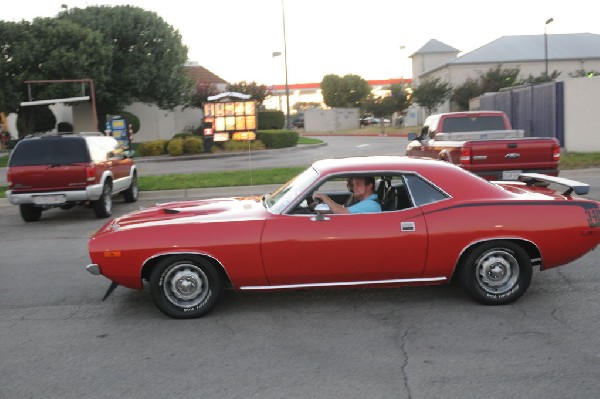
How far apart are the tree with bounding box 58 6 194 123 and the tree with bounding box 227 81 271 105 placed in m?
9.01

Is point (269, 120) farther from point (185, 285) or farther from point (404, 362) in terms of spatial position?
point (404, 362)

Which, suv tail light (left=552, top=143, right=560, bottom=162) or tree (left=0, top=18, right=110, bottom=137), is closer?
suv tail light (left=552, top=143, right=560, bottom=162)

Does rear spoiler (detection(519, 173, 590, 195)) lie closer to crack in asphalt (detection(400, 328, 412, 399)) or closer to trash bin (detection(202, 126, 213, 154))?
crack in asphalt (detection(400, 328, 412, 399))

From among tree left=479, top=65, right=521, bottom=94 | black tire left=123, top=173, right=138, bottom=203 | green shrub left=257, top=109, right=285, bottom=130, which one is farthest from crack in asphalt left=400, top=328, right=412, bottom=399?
tree left=479, top=65, right=521, bottom=94

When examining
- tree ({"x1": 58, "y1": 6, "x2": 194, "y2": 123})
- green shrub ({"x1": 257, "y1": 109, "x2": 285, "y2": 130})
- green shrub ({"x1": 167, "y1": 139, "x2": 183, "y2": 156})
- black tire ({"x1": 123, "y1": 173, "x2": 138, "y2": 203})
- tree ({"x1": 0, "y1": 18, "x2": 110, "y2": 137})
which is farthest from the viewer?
green shrub ({"x1": 257, "y1": 109, "x2": 285, "y2": 130})

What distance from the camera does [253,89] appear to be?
4900cm

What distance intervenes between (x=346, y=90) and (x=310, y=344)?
7921 centimetres

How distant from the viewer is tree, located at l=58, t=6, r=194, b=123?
1475 inches

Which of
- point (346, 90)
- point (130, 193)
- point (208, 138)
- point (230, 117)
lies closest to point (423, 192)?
point (130, 193)

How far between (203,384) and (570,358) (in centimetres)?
255

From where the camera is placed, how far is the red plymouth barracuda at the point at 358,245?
5.56m

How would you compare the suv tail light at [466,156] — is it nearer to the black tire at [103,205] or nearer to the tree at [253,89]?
the black tire at [103,205]

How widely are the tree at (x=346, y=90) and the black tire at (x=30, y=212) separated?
70.9m

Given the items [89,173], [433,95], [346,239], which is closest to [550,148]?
[346,239]
